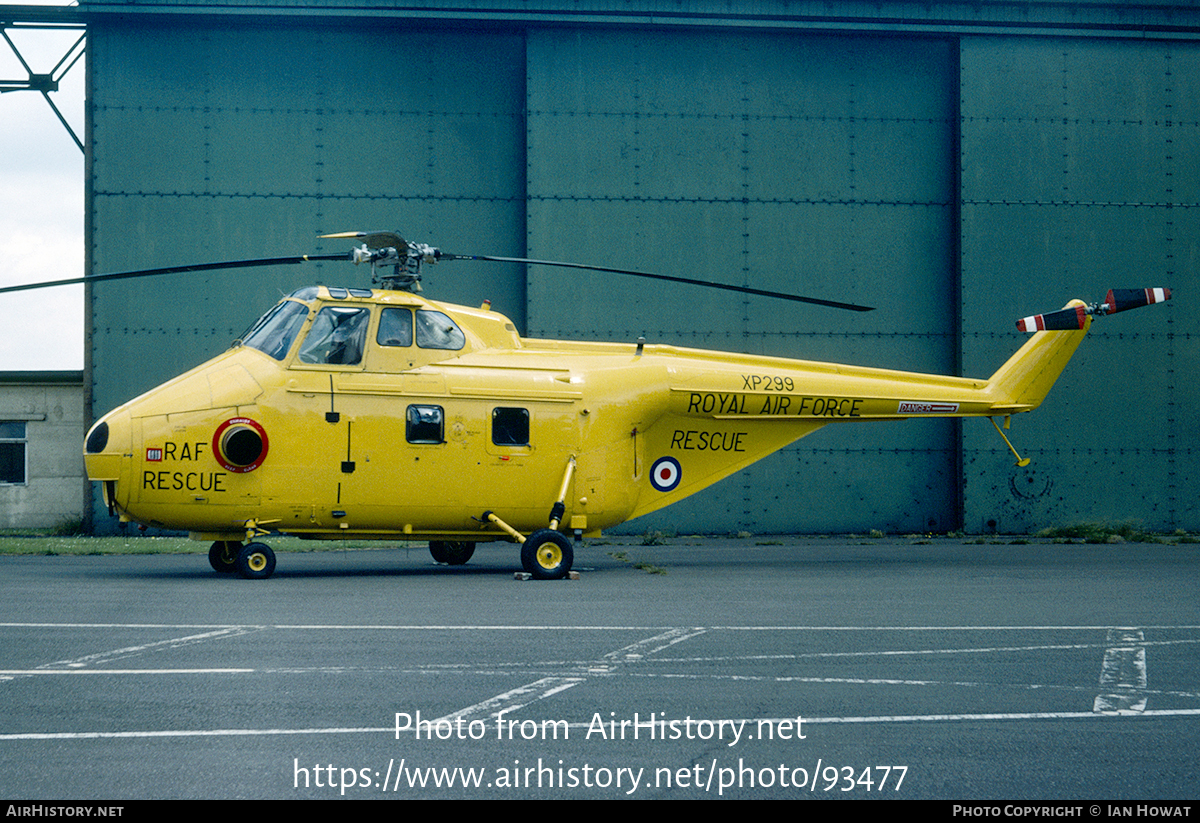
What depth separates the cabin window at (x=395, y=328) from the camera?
14.2m

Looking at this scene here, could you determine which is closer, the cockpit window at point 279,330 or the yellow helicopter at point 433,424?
the yellow helicopter at point 433,424

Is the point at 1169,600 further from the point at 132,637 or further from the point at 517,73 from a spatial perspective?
the point at 517,73

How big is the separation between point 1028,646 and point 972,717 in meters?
2.57

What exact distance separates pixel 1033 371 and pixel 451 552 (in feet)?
29.0

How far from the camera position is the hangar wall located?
21.2 m

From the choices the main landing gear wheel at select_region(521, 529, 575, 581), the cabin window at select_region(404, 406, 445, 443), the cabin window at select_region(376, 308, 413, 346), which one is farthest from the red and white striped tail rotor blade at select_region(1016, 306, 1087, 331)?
the cabin window at select_region(376, 308, 413, 346)

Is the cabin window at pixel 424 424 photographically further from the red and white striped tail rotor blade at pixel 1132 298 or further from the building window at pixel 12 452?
the building window at pixel 12 452

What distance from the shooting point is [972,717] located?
19.3 ft

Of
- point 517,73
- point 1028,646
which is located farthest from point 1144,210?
point 1028,646

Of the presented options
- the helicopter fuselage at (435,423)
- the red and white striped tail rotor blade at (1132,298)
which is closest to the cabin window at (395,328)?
the helicopter fuselage at (435,423)

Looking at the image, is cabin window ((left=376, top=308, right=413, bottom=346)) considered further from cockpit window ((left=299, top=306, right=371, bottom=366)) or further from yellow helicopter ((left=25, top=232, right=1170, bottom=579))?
cockpit window ((left=299, top=306, right=371, bottom=366))

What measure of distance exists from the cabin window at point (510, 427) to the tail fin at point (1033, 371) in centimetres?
692

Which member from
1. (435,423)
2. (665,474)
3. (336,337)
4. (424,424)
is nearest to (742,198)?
(665,474)
